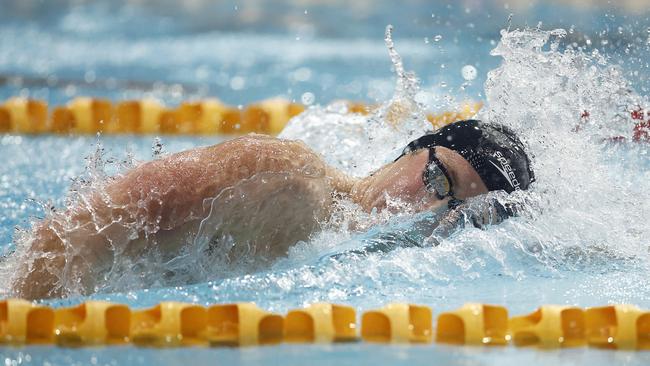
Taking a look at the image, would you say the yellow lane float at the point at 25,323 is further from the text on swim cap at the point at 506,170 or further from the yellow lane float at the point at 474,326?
the text on swim cap at the point at 506,170

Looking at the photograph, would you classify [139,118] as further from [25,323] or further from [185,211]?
[25,323]

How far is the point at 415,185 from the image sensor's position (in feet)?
7.24

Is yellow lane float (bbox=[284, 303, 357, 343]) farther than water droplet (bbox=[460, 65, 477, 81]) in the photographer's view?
No

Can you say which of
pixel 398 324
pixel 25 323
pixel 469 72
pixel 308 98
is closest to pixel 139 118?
pixel 308 98

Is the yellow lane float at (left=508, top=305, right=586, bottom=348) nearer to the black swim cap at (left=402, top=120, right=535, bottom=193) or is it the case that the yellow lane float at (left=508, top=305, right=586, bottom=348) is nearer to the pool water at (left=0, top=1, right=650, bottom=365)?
the pool water at (left=0, top=1, right=650, bottom=365)

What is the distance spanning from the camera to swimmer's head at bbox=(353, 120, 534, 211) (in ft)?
7.25

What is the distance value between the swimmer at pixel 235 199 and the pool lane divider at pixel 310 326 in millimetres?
183

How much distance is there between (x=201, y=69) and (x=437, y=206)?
12.4 ft

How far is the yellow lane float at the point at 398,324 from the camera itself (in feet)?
5.78

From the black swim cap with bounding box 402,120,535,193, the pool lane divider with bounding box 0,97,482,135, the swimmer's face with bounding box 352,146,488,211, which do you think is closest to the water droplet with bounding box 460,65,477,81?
the pool lane divider with bounding box 0,97,482,135

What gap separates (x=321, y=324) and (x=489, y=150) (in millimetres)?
740

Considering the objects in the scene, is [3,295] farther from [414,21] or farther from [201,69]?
[414,21]

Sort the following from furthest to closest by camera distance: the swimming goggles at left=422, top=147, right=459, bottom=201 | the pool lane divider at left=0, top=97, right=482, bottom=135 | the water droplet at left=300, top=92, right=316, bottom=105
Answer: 1. the water droplet at left=300, top=92, right=316, bottom=105
2. the pool lane divider at left=0, top=97, right=482, bottom=135
3. the swimming goggles at left=422, top=147, right=459, bottom=201

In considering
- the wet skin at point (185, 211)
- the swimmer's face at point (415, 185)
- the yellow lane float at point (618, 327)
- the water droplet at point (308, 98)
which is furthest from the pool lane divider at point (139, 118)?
the yellow lane float at point (618, 327)
